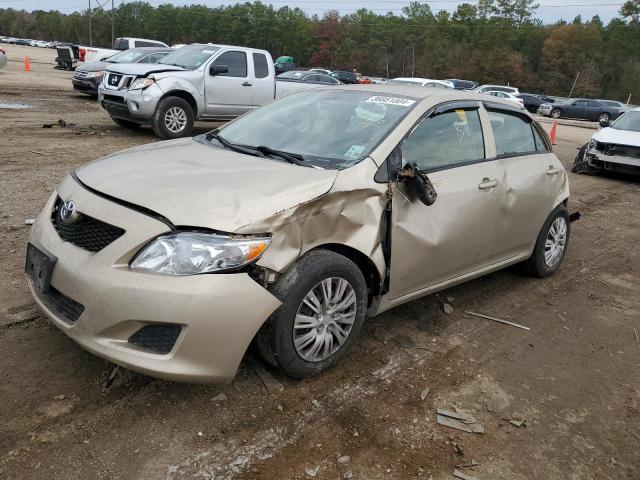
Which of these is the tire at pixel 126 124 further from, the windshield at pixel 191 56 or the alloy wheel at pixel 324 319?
the alloy wheel at pixel 324 319

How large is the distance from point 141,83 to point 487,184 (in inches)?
312

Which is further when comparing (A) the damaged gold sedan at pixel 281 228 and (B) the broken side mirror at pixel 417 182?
(B) the broken side mirror at pixel 417 182

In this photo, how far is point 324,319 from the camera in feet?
10.3

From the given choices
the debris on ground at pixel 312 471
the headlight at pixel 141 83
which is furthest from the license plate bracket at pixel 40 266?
the headlight at pixel 141 83

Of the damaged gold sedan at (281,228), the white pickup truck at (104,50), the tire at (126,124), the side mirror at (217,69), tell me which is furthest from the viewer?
the white pickup truck at (104,50)

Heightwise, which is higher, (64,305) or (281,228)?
(281,228)

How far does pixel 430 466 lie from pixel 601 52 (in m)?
90.2

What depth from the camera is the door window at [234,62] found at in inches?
449

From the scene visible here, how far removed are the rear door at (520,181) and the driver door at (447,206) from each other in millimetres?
134

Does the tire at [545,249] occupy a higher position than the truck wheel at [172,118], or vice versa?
the truck wheel at [172,118]

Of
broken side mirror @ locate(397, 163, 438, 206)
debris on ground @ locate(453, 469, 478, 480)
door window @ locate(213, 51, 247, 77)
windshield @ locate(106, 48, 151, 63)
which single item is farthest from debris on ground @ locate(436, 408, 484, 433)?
windshield @ locate(106, 48, 151, 63)

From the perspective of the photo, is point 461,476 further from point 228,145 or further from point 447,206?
point 228,145

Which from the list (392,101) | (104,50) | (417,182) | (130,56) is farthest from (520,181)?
(104,50)

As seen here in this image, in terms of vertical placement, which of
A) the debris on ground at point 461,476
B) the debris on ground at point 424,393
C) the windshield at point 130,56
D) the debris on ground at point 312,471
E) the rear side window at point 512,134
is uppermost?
the windshield at point 130,56
